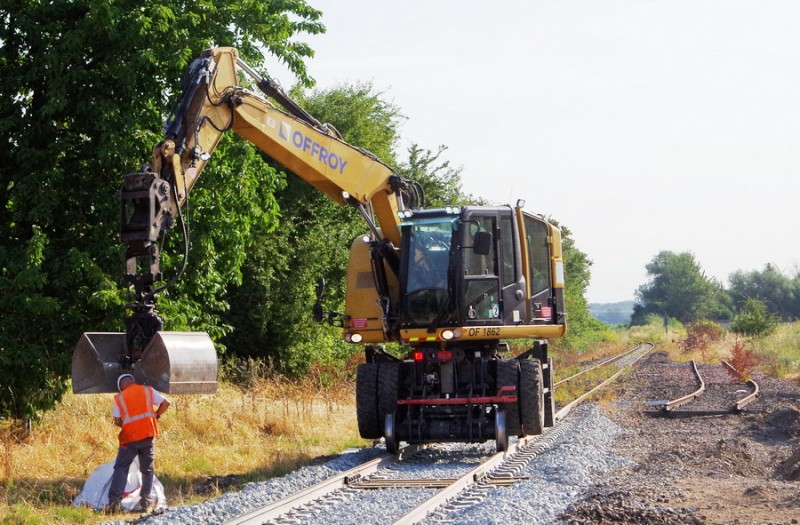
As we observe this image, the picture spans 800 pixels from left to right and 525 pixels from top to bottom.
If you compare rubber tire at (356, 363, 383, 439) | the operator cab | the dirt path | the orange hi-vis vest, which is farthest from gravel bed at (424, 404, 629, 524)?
the orange hi-vis vest

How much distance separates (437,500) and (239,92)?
18.2ft

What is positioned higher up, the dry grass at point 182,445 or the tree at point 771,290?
the tree at point 771,290

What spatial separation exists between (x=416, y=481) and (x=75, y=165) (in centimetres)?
791

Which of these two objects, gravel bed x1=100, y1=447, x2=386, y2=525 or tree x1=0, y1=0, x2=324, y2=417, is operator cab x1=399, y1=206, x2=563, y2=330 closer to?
gravel bed x1=100, y1=447, x2=386, y2=525

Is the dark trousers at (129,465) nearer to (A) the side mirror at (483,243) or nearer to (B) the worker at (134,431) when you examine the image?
(B) the worker at (134,431)

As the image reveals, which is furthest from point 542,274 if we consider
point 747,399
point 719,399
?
point 719,399

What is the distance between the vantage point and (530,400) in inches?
559

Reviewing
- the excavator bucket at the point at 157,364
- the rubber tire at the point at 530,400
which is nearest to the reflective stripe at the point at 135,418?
the excavator bucket at the point at 157,364

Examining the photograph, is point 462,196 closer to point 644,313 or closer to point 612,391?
point 612,391

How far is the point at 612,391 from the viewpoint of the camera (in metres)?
27.8

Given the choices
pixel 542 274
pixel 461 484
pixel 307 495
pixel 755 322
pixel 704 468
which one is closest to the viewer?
pixel 307 495

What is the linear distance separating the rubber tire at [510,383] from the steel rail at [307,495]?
156 centimetres

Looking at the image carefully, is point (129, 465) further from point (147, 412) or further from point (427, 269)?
point (427, 269)

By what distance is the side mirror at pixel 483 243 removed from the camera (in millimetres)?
13648
